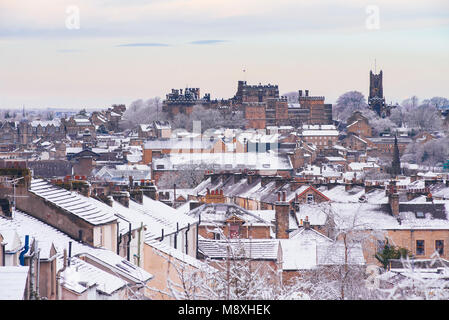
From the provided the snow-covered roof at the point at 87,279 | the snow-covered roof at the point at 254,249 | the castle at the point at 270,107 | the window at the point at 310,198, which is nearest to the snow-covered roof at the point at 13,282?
the snow-covered roof at the point at 87,279

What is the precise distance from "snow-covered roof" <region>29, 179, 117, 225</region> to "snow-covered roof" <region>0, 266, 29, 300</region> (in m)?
3.62

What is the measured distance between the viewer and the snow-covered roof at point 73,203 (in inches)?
433

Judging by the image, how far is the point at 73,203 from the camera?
1155 centimetres

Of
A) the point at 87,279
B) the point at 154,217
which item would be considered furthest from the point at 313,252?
the point at 87,279

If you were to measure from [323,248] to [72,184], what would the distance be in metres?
4.54

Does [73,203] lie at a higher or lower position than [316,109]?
A: lower

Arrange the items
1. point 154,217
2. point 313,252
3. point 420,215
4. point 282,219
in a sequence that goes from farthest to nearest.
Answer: point 420,215, point 282,219, point 313,252, point 154,217

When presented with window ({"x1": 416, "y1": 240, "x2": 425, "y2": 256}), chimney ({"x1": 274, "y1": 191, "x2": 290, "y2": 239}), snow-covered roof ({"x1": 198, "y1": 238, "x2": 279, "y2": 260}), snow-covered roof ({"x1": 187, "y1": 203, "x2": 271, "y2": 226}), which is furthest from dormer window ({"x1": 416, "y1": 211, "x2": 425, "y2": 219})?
snow-covered roof ({"x1": 198, "y1": 238, "x2": 279, "y2": 260})

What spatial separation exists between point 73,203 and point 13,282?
4575 millimetres

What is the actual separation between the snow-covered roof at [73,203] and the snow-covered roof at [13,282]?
362 centimetres

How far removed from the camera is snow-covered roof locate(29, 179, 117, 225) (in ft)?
36.1

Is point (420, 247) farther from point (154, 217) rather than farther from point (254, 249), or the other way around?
point (154, 217)

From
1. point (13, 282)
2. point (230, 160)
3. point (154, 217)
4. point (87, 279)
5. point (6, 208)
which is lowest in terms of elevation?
point (230, 160)
